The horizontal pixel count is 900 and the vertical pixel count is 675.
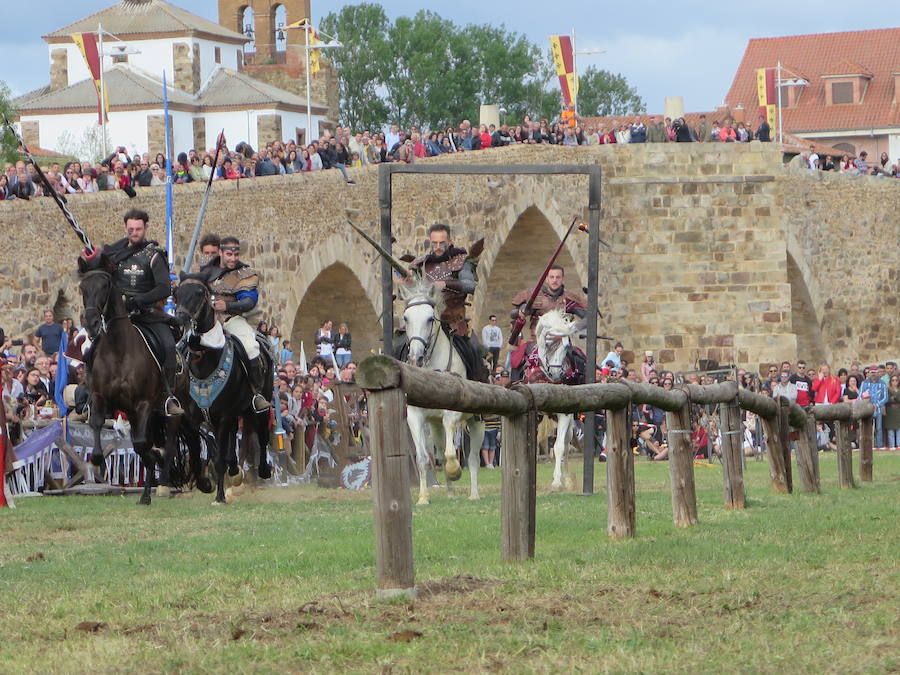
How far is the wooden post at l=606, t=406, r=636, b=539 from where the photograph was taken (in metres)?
10.6

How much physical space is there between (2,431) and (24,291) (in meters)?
19.1

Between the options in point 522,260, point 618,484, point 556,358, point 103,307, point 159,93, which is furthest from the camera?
point 159,93

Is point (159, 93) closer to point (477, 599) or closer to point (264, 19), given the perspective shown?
point (264, 19)

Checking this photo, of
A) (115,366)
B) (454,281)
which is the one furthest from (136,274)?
(454,281)

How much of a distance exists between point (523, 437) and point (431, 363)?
696 centimetres

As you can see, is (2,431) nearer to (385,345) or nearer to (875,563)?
(385,345)

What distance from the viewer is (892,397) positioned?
32.3 meters

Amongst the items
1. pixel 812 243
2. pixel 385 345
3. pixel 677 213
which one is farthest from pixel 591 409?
pixel 812 243

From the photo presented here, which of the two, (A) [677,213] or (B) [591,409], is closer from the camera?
(B) [591,409]

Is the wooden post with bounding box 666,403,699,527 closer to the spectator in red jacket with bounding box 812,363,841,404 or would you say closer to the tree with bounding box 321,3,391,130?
the spectator in red jacket with bounding box 812,363,841,404

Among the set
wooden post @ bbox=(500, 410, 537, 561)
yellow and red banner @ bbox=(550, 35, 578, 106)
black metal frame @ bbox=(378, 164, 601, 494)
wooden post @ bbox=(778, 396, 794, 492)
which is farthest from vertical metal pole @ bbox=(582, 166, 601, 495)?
yellow and red banner @ bbox=(550, 35, 578, 106)

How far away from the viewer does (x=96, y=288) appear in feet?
52.2

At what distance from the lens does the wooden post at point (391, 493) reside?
25.4 feet

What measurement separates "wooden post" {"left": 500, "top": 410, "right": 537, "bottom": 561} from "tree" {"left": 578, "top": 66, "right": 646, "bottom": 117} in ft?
357
